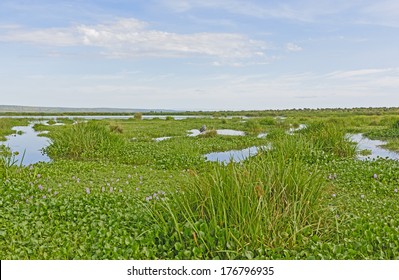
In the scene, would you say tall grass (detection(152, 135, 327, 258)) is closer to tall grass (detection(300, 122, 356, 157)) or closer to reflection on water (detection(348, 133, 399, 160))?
tall grass (detection(300, 122, 356, 157))

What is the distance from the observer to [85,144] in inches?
494

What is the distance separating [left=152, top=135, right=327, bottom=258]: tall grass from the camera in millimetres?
4051

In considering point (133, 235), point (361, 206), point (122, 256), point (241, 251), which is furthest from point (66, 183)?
point (361, 206)

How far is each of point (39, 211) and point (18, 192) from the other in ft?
3.86

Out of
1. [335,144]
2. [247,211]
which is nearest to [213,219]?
[247,211]

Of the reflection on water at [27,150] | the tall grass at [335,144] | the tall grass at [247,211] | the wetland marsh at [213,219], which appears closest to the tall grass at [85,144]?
the reflection on water at [27,150]

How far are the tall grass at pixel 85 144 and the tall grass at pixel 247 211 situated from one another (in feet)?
25.5

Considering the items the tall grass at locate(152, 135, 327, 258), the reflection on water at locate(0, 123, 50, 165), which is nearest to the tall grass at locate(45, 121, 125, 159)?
the reflection on water at locate(0, 123, 50, 165)

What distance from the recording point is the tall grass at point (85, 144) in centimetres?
1236

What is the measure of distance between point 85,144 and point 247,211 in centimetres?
936

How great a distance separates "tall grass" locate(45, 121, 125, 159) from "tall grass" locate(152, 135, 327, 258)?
7775mm

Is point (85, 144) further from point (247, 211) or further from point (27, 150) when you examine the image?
point (247, 211)

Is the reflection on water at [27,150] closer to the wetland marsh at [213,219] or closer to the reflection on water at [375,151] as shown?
the wetland marsh at [213,219]
